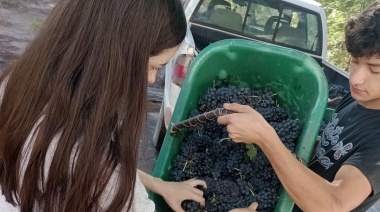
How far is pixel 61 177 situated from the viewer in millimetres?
1127

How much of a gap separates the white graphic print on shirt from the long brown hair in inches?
31.9

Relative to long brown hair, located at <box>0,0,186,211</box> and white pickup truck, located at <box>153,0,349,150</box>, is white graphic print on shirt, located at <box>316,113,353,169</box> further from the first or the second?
white pickup truck, located at <box>153,0,349,150</box>

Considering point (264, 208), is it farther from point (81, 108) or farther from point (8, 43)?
point (8, 43)

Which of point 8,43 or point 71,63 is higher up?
point 71,63

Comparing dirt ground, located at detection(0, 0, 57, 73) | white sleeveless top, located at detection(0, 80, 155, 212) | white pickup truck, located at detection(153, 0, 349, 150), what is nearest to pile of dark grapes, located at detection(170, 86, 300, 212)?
white sleeveless top, located at detection(0, 80, 155, 212)

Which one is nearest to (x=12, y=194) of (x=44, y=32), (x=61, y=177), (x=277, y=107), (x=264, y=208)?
(x=61, y=177)

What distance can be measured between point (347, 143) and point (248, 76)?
1.48 feet

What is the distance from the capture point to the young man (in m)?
1.48

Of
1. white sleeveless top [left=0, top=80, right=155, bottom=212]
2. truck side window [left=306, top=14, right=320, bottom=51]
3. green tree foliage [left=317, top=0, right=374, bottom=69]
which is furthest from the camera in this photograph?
green tree foliage [left=317, top=0, right=374, bottom=69]

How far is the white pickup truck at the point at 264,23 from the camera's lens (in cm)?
463

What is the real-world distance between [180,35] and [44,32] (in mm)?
340

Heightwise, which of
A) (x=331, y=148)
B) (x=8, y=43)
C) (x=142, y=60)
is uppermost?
(x=142, y=60)

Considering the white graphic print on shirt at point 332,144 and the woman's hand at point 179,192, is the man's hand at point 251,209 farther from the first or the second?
the white graphic print on shirt at point 332,144

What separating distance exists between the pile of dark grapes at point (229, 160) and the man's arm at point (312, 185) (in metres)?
0.16
